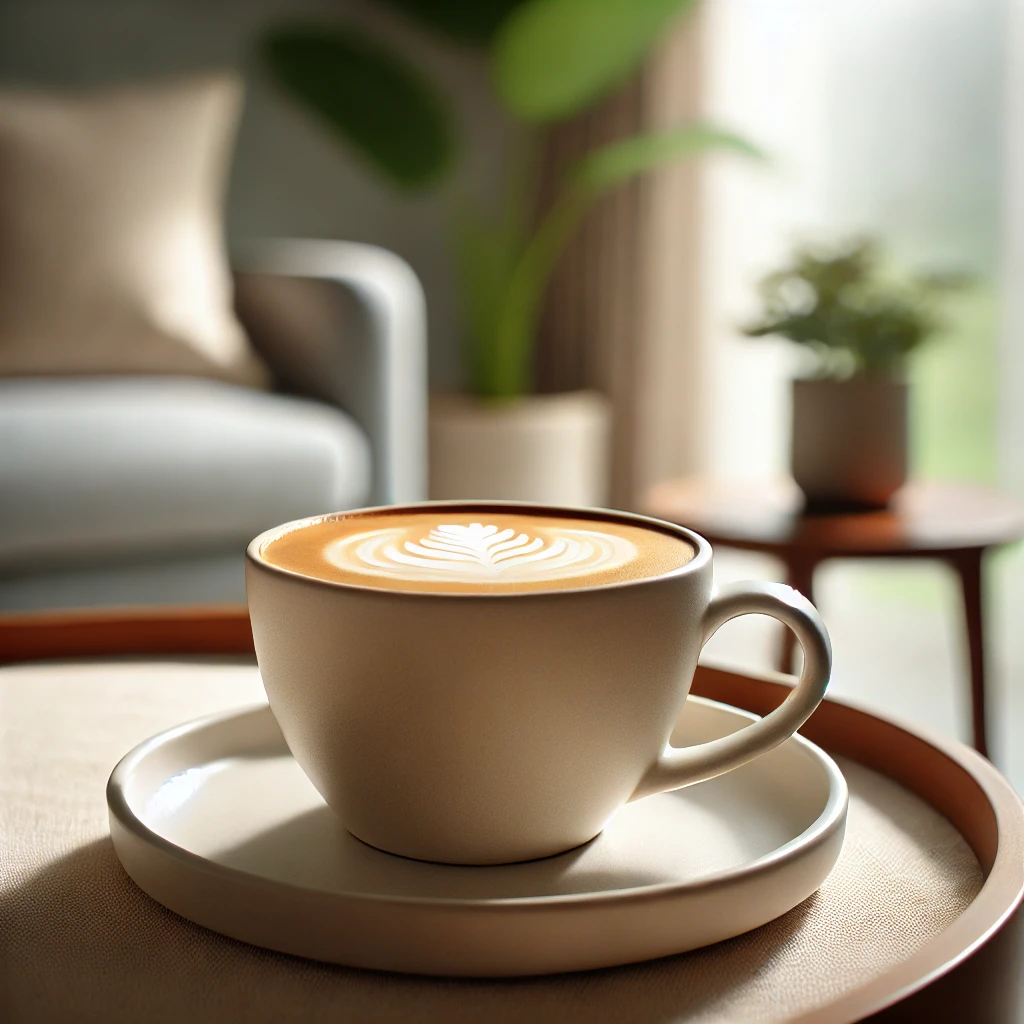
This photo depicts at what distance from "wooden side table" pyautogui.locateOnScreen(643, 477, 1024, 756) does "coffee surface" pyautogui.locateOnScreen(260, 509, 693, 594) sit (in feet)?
2.77

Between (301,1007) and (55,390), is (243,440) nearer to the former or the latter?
(55,390)

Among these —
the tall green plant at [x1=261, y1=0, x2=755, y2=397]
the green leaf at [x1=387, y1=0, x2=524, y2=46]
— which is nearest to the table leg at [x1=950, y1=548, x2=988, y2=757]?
the tall green plant at [x1=261, y1=0, x2=755, y2=397]

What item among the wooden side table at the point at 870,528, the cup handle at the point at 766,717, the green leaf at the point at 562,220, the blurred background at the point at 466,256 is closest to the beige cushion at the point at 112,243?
the blurred background at the point at 466,256

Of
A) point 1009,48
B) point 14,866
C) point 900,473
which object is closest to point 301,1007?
point 14,866

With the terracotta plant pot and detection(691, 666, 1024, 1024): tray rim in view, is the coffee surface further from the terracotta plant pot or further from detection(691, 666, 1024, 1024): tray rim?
the terracotta plant pot

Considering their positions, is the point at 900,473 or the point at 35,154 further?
the point at 35,154

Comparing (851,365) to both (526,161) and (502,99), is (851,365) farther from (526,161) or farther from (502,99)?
(526,161)

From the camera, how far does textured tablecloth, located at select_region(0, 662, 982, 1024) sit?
0.35 meters

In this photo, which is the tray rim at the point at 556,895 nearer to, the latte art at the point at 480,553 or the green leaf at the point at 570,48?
the latte art at the point at 480,553

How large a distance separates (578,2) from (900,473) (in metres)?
1.58

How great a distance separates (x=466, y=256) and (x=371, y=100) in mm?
437

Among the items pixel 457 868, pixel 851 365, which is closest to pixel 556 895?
pixel 457 868

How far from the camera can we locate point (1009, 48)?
2289 millimetres

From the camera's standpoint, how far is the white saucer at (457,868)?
36 centimetres
